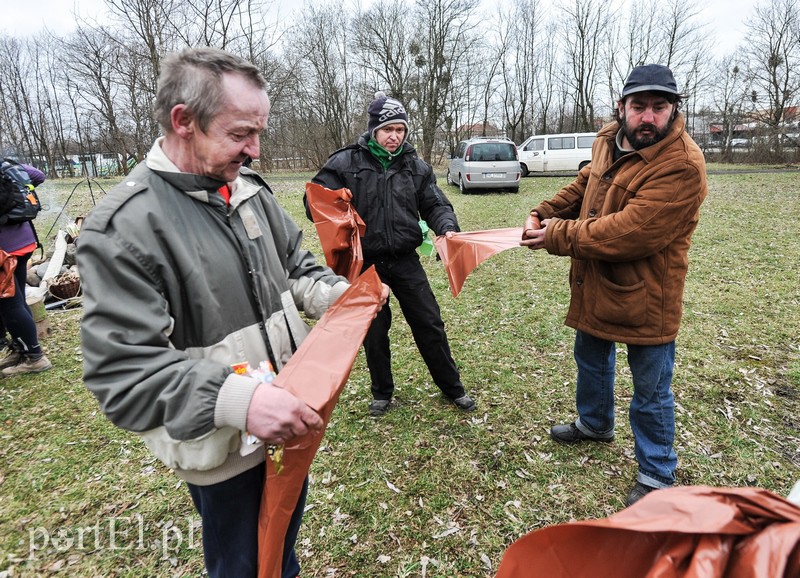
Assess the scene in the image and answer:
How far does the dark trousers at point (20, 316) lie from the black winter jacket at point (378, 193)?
3268 millimetres

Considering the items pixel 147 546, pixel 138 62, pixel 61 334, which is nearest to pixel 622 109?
pixel 147 546

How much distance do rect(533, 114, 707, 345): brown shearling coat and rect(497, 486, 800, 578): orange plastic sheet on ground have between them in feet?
5.15

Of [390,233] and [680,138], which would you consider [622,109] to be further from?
[390,233]

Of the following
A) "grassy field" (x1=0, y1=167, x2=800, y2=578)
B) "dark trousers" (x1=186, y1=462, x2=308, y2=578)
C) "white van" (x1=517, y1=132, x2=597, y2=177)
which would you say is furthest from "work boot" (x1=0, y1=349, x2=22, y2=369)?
"white van" (x1=517, y1=132, x2=597, y2=177)

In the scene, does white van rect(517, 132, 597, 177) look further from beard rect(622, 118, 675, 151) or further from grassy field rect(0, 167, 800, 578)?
beard rect(622, 118, 675, 151)

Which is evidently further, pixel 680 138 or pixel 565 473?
pixel 565 473

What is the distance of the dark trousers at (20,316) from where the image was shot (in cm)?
425

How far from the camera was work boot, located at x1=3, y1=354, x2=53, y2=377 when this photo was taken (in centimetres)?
450

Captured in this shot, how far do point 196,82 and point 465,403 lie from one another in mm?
2974

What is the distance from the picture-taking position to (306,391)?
1.33 meters

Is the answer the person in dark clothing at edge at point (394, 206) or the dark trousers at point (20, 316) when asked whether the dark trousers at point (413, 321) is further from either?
the dark trousers at point (20, 316)

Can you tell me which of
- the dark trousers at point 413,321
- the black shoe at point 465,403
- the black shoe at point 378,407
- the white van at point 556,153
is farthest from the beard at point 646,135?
the white van at point 556,153

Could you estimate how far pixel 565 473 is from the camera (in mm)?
2941

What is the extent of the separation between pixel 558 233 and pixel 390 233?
1155mm
